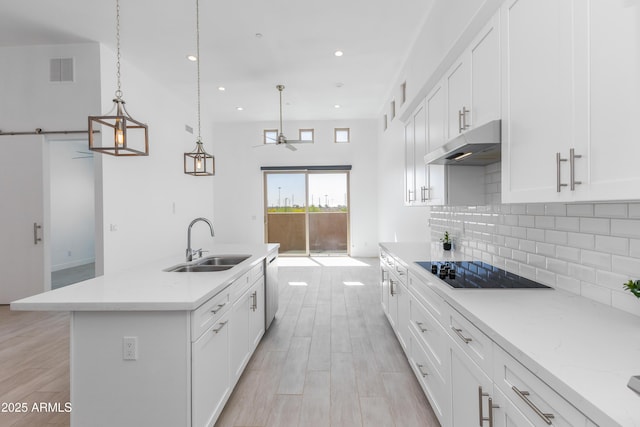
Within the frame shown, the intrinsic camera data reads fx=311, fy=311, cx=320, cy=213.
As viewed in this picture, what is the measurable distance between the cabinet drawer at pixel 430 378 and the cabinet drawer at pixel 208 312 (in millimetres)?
1326

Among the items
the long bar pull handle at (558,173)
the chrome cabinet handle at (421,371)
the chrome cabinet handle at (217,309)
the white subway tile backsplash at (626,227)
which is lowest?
the chrome cabinet handle at (421,371)

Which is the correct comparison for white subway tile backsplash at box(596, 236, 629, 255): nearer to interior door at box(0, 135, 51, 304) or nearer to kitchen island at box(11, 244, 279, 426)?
kitchen island at box(11, 244, 279, 426)

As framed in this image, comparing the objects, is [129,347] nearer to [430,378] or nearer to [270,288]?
[430,378]

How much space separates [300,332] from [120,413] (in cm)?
202

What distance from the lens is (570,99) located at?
1137mm

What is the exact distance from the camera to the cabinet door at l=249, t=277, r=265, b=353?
8.84 ft

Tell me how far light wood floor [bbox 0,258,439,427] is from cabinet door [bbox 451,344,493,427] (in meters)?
0.58

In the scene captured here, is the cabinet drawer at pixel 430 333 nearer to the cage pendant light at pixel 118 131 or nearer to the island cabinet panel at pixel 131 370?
the island cabinet panel at pixel 131 370

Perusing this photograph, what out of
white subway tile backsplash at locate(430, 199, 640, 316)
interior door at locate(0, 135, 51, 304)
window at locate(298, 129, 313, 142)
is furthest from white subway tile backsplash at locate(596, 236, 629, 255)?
window at locate(298, 129, 313, 142)

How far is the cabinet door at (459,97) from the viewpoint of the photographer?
202 centimetres

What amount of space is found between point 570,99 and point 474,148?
72 centimetres

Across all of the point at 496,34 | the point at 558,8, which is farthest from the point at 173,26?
the point at 558,8

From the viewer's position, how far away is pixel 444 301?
166cm

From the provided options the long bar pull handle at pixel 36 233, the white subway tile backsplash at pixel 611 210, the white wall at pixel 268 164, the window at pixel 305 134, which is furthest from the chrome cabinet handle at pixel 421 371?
the window at pixel 305 134
